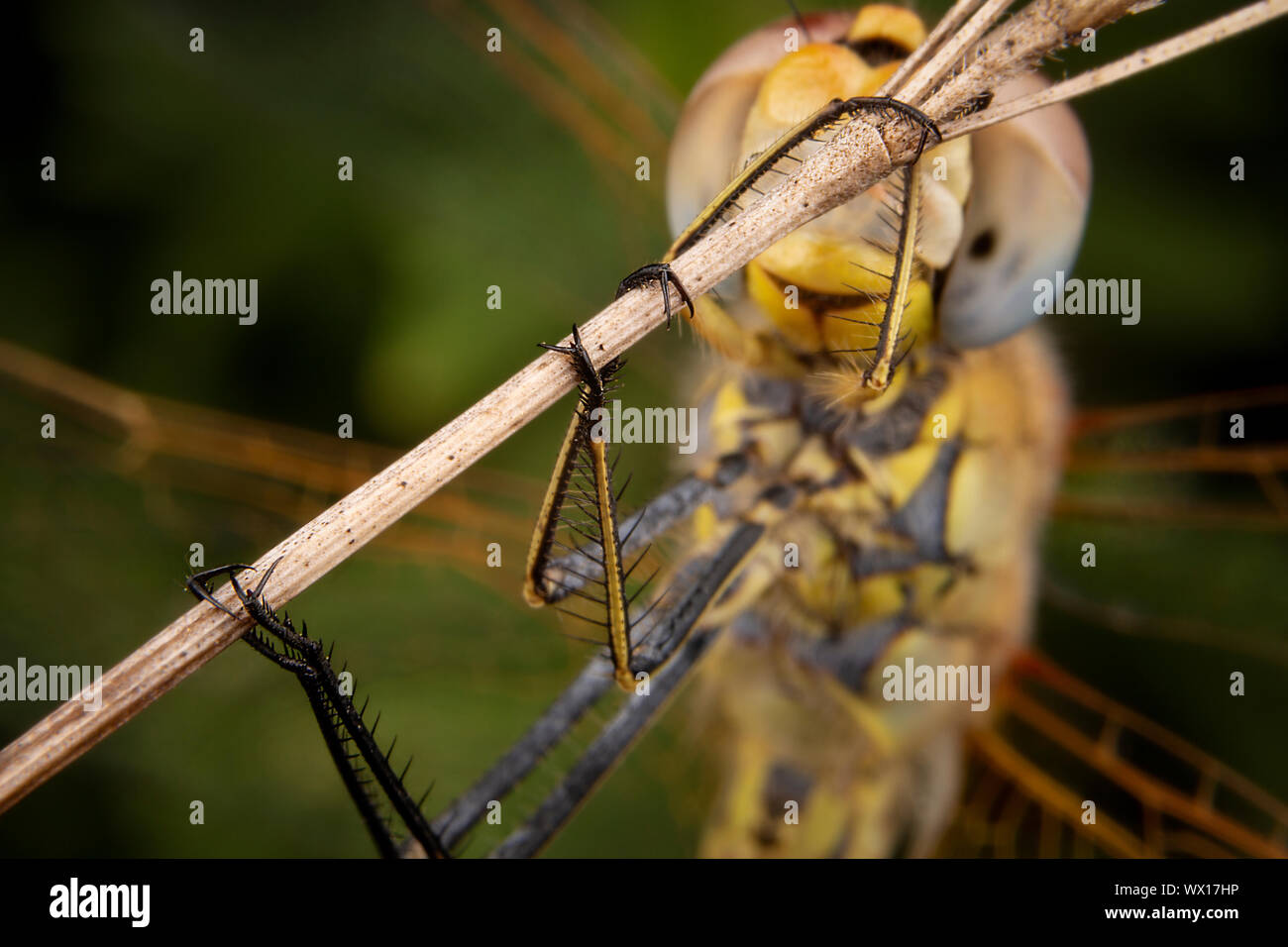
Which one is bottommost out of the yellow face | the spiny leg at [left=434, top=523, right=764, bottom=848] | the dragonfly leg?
the spiny leg at [left=434, top=523, right=764, bottom=848]

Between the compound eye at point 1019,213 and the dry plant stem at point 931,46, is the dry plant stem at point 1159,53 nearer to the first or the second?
the dry plant stem at point 931,46

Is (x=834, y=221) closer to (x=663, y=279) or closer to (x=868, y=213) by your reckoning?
(x=868, y=213)

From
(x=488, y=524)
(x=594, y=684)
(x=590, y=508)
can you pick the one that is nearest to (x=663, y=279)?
(x=590, y=508)

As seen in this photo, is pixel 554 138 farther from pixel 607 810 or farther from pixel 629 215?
pixel 607 810

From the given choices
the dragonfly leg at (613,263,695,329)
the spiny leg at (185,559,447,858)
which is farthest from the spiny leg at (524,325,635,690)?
the spiny leg at (185,559,447,858)

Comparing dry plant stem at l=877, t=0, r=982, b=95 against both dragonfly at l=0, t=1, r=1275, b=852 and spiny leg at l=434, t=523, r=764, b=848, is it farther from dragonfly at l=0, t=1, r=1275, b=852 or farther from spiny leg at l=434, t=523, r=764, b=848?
dragonfly at l=0, t=1, r=1275, b=852

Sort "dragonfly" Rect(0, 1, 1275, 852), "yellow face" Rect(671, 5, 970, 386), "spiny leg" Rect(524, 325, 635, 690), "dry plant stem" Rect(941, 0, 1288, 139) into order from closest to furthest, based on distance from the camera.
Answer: "dry plant stem" Rect(941, 0, 1288, 139)
"spiny leg" Rect(524, 325, 635, 690)
"yellow face" Rect(671, 5, 970, 386)
"dragonfly" Rect(0, 1, 1275, 852)
